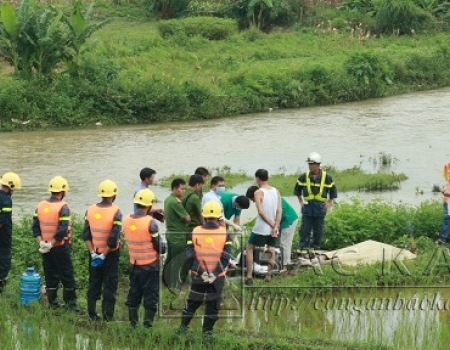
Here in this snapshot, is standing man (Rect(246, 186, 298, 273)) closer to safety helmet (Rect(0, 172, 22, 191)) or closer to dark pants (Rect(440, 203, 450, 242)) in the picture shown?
dark pants (Rect(440, 203, 450, 242))

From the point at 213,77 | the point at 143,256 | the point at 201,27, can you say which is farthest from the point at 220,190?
the point at 201,27

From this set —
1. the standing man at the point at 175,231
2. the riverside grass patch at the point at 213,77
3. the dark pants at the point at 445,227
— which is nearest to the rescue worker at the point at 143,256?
the standing man at the point at 175,231

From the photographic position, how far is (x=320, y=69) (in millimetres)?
29297

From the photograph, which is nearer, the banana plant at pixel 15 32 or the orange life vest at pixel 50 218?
the orange life vest at pixel 50 218

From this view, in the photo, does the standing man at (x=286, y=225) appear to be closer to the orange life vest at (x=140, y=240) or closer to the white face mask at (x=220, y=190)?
the white face mask at (x=220, y=190)

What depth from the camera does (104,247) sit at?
10625 millimetres

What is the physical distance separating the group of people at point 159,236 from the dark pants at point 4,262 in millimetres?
11

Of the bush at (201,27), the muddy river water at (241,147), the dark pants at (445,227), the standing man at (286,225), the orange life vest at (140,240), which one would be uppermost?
the bush at (201,27)

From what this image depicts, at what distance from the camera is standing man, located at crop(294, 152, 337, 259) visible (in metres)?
13.0

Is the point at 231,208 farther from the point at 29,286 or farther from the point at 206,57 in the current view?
the point at 206,57

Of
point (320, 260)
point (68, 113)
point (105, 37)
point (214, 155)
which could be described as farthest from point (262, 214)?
point (105, 37)

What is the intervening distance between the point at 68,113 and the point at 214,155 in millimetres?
5036

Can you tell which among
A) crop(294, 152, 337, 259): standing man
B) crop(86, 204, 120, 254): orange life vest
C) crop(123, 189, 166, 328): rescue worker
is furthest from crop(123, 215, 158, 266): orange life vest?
crop(294, 152, 337, 259): standing man

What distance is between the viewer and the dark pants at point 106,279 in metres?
10.7
